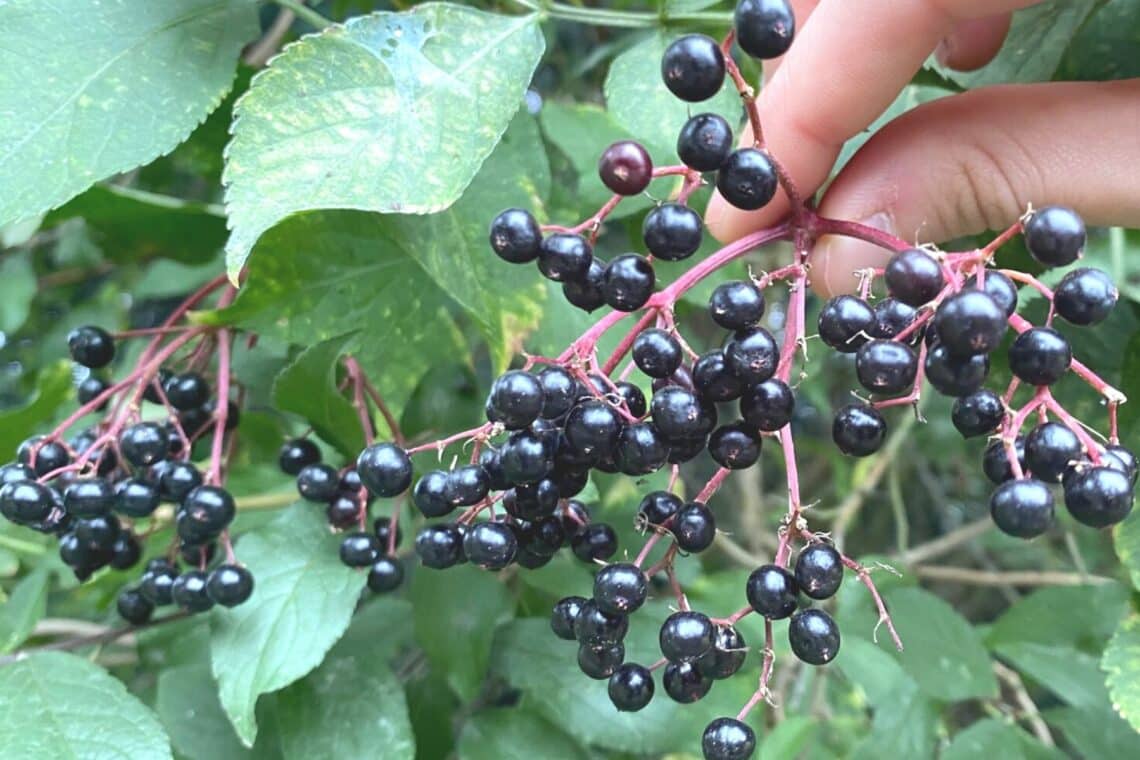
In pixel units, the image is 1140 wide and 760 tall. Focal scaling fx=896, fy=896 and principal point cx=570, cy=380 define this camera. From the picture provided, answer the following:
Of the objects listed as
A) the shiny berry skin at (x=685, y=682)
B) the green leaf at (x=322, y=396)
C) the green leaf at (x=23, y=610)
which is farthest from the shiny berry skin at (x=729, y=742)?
the green leaf at (x=23, y=610)

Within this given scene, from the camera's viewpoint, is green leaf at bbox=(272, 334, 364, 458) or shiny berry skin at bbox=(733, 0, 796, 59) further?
green leaf at bbox=(272, 334, 364, 458)

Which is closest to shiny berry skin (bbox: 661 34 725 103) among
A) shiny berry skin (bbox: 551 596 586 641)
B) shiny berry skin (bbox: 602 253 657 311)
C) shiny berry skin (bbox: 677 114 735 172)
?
shiny berry skin (bbox: 677 114 735 172)

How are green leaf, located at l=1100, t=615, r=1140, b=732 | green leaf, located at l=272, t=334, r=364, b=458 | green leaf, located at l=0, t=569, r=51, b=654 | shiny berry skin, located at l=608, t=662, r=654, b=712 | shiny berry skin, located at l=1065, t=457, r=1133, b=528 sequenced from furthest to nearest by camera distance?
green leaf, located at l=0, t=569, r=51, b=654
green leaf, located at l=272, t=334, r=364, b=458
green leaf, located at l=1100, t=615, r=1140, b=732
shiny berry skin, located at l=608, t=662, r=654, b=712
shiny berry skin, located at l=1065, t=457, r=1133, b=528

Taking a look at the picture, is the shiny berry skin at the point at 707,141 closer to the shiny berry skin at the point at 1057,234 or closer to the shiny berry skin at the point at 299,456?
the shiny berry skin at the point at 1057,234

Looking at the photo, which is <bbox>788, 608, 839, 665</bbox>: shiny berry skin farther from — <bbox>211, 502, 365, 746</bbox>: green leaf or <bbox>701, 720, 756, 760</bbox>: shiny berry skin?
<bbox>211, 502, 365, 746</bbox>: green leaf

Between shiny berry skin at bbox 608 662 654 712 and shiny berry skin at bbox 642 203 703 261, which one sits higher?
shiny berry skin at bbox 642 203 703 261

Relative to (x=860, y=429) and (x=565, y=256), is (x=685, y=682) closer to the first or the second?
(x=860, y=429)

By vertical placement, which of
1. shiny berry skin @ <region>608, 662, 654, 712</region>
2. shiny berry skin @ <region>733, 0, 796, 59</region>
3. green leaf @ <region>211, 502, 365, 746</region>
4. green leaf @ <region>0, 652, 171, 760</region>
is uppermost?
shiny berry skin @ <region>733, 0, 796, 59</region>
